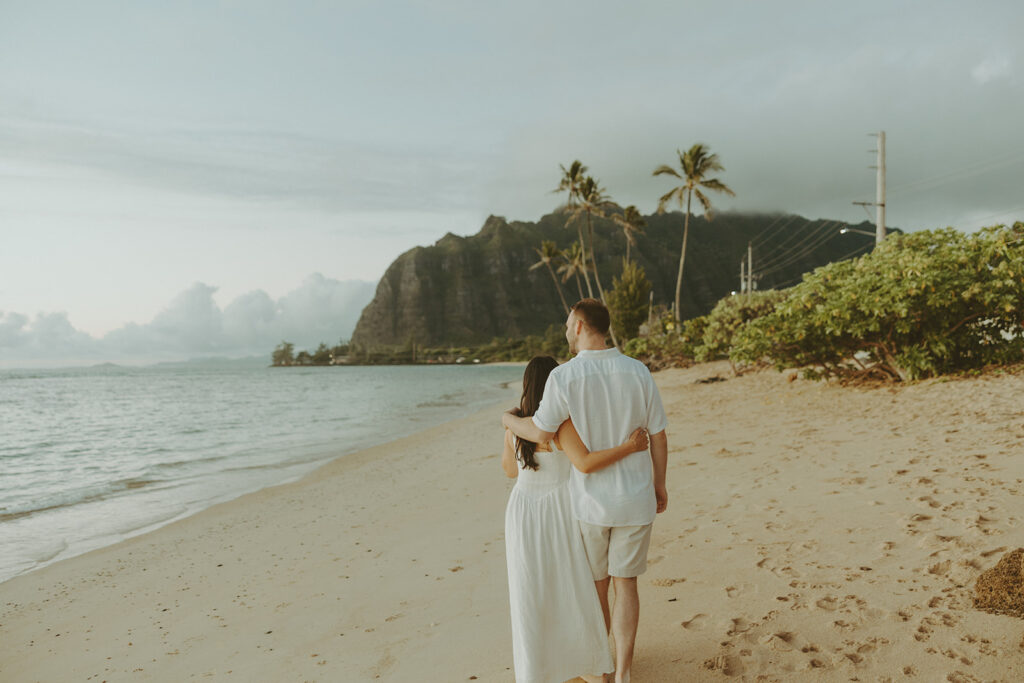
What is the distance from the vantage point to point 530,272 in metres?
168

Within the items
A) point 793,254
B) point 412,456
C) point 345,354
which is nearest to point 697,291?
point 793,254

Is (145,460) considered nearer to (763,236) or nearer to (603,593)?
(603,593)

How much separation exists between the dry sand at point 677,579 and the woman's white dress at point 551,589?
0.50 metres

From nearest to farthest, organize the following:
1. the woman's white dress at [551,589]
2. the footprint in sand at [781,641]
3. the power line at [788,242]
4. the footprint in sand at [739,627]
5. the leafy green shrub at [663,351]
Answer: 1. the woman's white dress at [551,589]
2. the footprint in sand at [781,641]
3. the footprint in sand at [739,627]
4. the leafy green shrub at [663,351]
5. the power line at [788,242]

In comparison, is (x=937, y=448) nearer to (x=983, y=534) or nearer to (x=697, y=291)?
(x=983, y=534)

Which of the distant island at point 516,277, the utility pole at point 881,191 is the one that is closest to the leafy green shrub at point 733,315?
the utility pole at point 881,191

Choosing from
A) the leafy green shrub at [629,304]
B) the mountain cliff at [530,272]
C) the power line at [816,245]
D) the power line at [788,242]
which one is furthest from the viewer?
the mountain cliff at [530,272]

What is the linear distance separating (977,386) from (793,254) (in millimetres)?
157216

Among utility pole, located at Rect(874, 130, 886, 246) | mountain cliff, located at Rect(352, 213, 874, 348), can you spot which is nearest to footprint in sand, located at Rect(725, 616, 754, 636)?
utility pole, located at Rect(874, 130, 886, 246)

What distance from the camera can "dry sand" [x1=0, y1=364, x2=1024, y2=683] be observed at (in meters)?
2.90

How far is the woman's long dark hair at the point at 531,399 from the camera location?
2.49m

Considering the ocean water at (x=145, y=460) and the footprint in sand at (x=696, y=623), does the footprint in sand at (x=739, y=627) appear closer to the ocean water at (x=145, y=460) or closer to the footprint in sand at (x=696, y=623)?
the footprint in sand at (x=696, y=623)

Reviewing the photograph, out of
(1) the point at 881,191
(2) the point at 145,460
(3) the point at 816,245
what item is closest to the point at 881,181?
(1) the point at 881,191

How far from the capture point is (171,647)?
4.08 m
